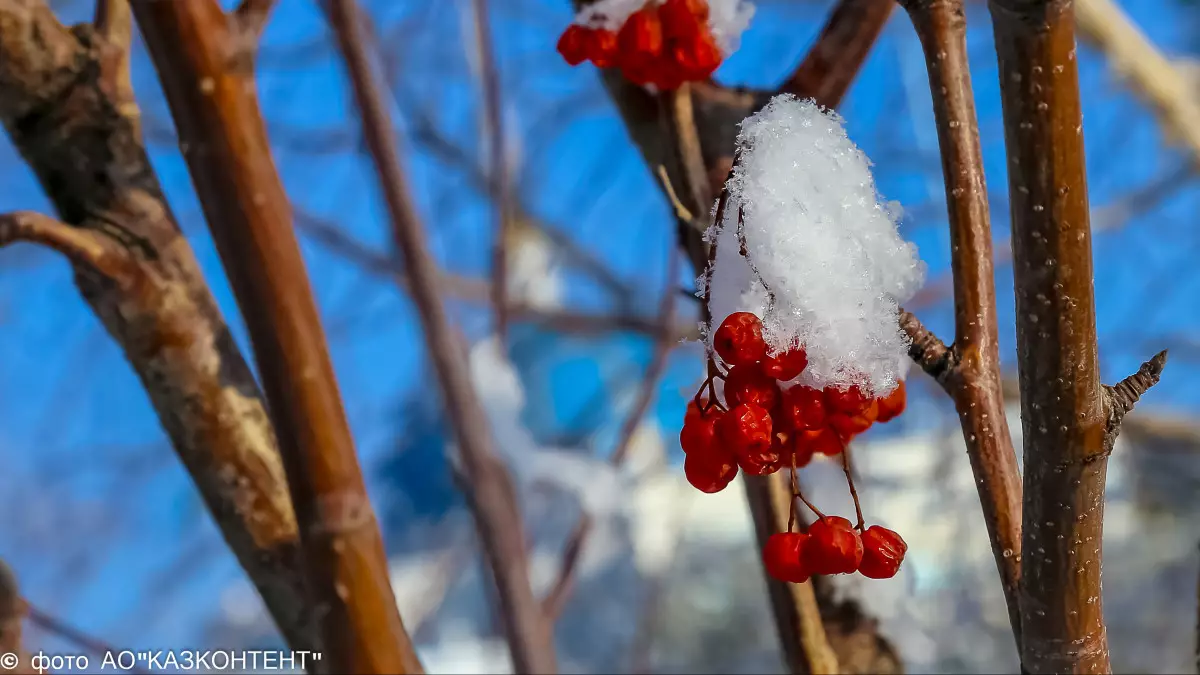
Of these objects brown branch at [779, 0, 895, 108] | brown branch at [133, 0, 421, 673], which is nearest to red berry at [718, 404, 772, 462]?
brown branch at [133, 0, 421, 673]

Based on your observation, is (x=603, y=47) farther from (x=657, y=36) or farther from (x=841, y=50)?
(x=841, y=50)

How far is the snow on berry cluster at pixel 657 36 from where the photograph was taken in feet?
1.33

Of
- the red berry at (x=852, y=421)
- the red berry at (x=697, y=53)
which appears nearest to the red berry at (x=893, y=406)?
the red berry at (x=852, y=421)

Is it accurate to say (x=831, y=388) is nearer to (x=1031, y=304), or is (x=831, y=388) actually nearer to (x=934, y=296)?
(x=1031, y=304)

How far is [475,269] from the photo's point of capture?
1.95 m

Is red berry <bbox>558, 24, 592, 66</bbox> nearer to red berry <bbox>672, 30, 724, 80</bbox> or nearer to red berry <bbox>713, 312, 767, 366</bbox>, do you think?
red berry <bbox>672, 30, 724, 80</bbox>

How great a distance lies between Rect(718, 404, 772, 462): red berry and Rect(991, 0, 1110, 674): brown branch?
3.0 inches

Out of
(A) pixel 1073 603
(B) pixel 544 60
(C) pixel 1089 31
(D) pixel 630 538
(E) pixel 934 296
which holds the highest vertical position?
(B) pixel 544 60

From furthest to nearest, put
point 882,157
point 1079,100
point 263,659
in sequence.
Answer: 1. point 882,157
2. point 263,659
3. point 1079,100

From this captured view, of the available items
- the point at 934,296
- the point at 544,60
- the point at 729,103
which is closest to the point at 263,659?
the point at 729,103

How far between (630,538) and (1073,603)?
1.75 meters

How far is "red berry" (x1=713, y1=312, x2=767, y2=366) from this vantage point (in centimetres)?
24

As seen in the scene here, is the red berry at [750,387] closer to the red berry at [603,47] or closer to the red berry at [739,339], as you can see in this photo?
the red berry at [739,339]

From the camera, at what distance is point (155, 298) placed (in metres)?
0.40
